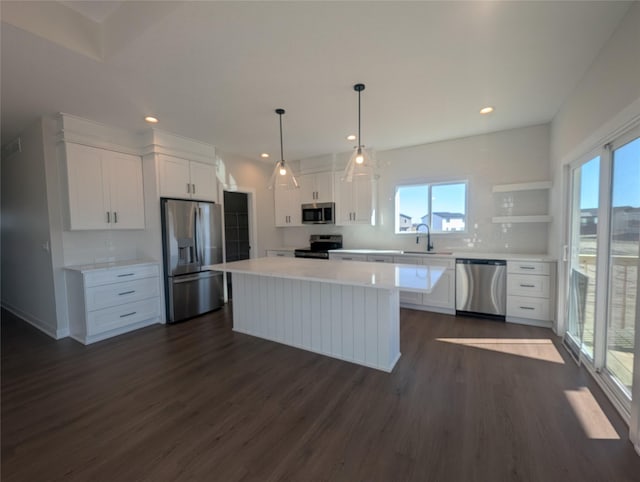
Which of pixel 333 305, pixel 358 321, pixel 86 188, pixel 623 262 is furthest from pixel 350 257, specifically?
pixel 86 188

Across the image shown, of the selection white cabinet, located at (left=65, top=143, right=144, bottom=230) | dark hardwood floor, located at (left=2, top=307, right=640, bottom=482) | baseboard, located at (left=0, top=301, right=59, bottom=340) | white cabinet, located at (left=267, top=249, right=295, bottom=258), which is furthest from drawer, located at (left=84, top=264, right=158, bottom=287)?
white cabinet, located at (left=267, top=249, right=295, bottom=258)

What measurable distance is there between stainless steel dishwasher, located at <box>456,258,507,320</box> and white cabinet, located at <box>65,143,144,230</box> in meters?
4.63

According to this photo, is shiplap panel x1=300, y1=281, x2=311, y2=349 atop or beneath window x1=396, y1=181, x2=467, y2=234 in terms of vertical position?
beneath

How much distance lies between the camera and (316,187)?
215 inches

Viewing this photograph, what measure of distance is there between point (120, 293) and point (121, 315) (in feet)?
0.92

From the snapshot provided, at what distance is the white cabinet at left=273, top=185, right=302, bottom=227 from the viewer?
18.6 feet

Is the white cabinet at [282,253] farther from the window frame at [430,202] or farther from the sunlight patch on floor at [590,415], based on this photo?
the sunlight patch on floor at [590,415]

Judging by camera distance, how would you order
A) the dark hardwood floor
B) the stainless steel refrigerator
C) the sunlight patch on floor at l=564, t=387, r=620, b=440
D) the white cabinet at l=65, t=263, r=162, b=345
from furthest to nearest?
the stainless steel refrigerator, the white cabinet at l=65, t=263, r=162, b=345, the sunlight patch on floor at l=564, t=387, r=620, b=440, the dark hardwood floor

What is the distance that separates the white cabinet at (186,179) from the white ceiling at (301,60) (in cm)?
66

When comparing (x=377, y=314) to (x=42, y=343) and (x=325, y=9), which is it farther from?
(x=42, y=343)

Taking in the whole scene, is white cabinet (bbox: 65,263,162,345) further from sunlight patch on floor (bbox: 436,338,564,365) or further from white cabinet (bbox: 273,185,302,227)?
sunlight patch on floor (bbox: 436,338,564,365)

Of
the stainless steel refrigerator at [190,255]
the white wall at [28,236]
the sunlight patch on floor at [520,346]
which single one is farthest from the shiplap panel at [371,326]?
the white wall at [28,236]

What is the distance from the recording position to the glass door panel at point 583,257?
8.21ft

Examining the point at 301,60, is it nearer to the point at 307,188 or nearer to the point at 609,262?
the point at 609,262
